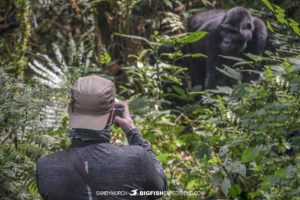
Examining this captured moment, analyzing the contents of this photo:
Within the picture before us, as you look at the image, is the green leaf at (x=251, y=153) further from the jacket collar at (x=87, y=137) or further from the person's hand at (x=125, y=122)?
the jacket collar at (x=87, y=137)

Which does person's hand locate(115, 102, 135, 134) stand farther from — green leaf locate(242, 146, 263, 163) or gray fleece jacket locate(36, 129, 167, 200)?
green leaf locate(242, 146, 263, 163)

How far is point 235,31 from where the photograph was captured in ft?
28.9

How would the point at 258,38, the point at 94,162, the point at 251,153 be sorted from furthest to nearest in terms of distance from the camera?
the point at 258,38 < the point at 251,153 < the point at 94,162

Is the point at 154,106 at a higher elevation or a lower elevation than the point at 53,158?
lower

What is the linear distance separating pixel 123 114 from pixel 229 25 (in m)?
5.53

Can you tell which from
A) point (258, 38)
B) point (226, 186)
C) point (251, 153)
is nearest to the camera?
point (251, 153)

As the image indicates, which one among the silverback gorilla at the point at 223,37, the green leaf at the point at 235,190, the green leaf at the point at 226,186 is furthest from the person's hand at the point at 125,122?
the silverback gorilla at the point at 223,37

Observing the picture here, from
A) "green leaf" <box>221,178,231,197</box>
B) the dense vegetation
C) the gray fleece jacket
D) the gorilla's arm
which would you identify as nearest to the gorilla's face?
the gorilla's arm

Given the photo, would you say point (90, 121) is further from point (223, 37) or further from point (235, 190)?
point (223, 37)

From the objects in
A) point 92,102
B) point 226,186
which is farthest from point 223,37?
point 92,102

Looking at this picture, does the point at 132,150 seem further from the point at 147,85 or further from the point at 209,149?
the point at 147,85

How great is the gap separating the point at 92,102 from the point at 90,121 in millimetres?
84

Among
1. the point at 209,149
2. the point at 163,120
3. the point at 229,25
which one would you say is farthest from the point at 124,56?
the point at 209,149

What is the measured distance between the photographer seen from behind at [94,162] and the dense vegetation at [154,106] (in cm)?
96
